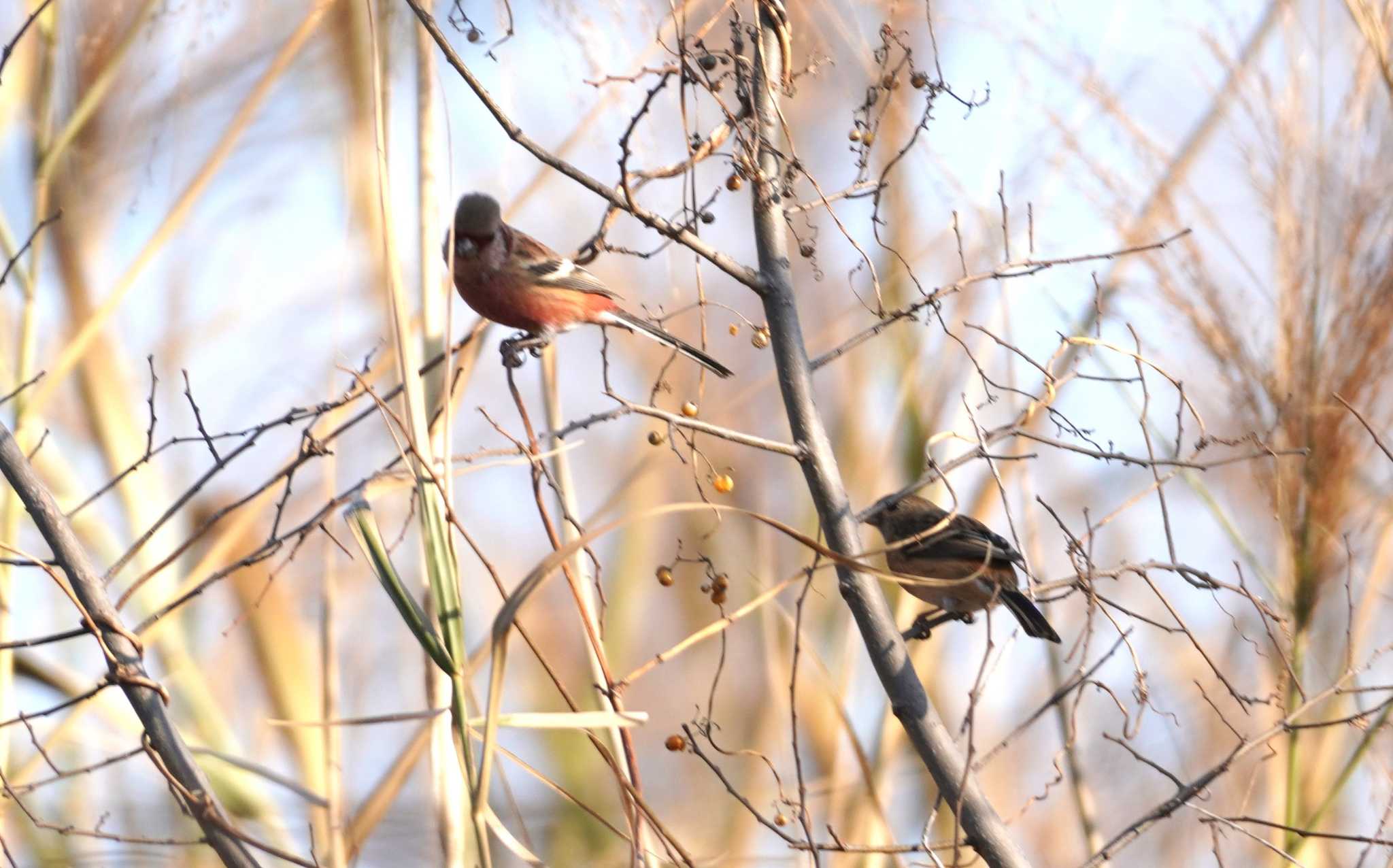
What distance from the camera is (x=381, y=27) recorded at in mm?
1972

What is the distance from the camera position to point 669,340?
3111 millimetres

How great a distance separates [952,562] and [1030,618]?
712mm

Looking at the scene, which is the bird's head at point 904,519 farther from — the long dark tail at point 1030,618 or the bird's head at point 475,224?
the bird's head at point 475,224

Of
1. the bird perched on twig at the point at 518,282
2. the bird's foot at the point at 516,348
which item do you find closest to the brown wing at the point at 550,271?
the bird perched on twig at the point at 518,282

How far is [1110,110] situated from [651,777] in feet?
15.6

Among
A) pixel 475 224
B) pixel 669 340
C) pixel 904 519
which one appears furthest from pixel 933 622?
pixel 475 224

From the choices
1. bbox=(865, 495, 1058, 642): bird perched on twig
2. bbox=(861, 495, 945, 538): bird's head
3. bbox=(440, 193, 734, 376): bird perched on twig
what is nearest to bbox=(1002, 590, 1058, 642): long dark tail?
bbox=(865, 495, 1058, 642): bird perched on twig

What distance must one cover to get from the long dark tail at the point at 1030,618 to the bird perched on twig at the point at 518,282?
1.07m

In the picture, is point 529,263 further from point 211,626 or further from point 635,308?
Result: point 211,626

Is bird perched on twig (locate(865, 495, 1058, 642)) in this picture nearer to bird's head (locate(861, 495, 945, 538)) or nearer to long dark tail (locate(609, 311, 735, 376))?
bird's head (locate(861, 495, 945, 538))

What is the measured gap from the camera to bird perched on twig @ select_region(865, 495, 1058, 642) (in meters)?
2.62

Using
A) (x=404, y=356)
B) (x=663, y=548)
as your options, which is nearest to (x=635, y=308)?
(x=663, y=548)

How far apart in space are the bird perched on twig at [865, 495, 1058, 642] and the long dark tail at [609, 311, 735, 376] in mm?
454

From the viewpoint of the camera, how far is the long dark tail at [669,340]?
268 cm
